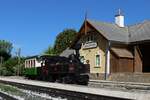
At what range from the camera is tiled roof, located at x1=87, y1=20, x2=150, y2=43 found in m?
43.1

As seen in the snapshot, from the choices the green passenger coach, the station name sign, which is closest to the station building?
the station name sign

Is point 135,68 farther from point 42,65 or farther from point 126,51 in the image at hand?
point 42,65

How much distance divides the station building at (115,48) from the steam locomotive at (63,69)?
11018mm

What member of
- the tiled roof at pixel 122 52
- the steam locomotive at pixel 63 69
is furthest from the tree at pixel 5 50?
the steam locomotive at pixel 63 69

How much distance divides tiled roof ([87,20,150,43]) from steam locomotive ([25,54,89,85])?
1236 cm

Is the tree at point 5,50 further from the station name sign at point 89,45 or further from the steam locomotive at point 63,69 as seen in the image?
the steam locomotive at point 63,69

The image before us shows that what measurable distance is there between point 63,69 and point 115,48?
15686 millimetres

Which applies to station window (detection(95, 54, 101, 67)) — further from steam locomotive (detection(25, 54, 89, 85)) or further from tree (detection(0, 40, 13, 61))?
tree (detection(0, 40, 13, 61))

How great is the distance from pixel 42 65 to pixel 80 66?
414 centimetres

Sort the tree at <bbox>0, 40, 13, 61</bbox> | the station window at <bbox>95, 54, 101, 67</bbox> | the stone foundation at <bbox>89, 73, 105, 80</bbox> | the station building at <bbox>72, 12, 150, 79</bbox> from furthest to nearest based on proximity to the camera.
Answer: the tree at <bbox>0, 40, 13, 61</bbox> < the station window at <bbox>95, 54, 101, 67</bbox> < the stone foundation at <bbox>89, 73, 105, 80</bbox> < the station building at <bbox>72, 12, 150, 79</bbox>

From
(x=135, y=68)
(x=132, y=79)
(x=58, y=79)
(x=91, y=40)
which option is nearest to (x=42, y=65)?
(x=58, y=79)

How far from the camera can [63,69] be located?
2992cm

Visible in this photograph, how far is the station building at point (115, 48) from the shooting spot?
1694 inches

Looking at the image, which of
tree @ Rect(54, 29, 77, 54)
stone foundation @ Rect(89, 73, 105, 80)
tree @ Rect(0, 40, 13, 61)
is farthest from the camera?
tree @ Rect(0, 40, 13, 61)
